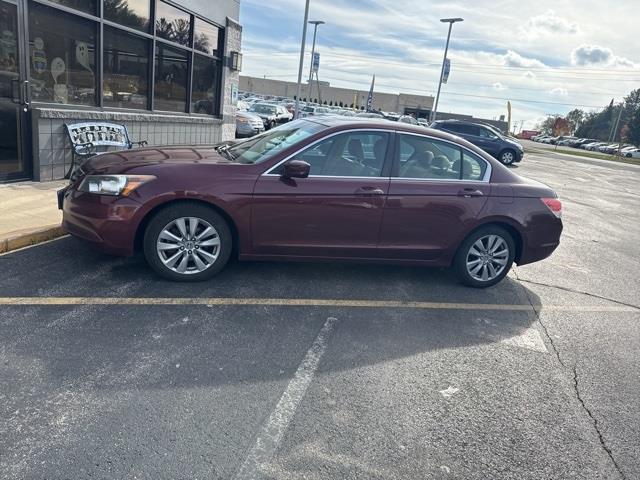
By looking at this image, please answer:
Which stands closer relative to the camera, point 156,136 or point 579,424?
point 579,424

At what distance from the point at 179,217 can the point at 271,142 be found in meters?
1.30

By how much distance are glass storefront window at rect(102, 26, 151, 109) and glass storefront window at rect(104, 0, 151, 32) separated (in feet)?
0.63

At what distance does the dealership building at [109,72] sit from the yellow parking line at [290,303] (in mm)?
4319

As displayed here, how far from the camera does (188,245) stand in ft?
15.2

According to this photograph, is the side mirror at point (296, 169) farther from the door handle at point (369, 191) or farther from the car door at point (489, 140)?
the car door at point (489, 140)

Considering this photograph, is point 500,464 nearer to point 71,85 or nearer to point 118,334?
point 118,334

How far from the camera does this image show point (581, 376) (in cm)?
385

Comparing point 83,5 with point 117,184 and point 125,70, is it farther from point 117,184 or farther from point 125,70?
point 117,184

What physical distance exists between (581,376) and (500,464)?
1.48 meters

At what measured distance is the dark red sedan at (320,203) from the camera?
14.9 feet

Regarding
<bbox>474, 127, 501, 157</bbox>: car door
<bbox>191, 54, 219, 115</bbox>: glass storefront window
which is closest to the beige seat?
<bbox>191, 54, 219, 115</bbox>: glass storefront window

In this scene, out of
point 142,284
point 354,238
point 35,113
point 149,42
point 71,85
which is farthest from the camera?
point 149,42

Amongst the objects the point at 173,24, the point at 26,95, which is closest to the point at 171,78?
the point at 173,24

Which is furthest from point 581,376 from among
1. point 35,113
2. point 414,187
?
point 35,113
